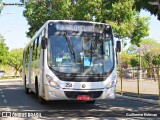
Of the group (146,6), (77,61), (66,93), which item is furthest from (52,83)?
(146,6)

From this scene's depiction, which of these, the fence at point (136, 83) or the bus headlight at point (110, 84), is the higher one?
the bus headlight at point (110, 84)

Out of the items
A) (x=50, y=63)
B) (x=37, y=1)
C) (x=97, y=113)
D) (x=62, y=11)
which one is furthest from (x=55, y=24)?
(x=37, y=1)

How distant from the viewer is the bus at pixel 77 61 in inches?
511

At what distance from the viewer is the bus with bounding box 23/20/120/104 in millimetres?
12969

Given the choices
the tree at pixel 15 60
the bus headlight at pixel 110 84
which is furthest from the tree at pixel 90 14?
the tree at pixel 15 60

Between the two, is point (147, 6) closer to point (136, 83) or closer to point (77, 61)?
point (77, 61)

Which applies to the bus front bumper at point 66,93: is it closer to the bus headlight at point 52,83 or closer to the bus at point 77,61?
the bus at point 77,61

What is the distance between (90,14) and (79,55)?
19.5 m

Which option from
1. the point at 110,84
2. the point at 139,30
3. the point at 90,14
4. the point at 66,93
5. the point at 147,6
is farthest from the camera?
the point at 139,30

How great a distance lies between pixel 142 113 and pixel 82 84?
7.40 feet

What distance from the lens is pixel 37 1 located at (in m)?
36.7

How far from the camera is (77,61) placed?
1320 centimetres

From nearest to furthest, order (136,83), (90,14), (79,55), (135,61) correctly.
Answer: (79,55) → (136,83) → (90,14) → (135,61)

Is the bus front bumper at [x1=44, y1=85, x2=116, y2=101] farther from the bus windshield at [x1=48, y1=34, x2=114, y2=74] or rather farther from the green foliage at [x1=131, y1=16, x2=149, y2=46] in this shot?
the green foliage at [x1=131, y1=16, x2=149, y2=46]
